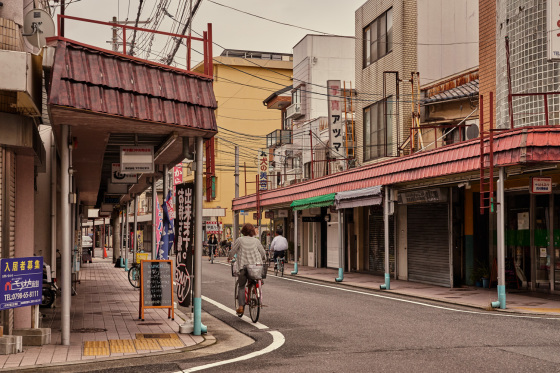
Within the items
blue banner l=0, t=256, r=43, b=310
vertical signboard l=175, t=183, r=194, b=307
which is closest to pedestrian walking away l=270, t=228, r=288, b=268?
vertical signboard l=175, t=183, r=194, b=307

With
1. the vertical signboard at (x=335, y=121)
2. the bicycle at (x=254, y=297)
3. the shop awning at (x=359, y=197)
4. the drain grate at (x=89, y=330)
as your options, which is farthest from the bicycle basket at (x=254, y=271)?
the vertical signboard at (x=335, y=121)

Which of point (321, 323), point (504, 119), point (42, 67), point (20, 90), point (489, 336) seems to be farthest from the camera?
point (504, 119)

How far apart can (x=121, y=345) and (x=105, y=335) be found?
128 cm

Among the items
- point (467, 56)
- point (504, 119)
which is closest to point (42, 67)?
point (504, 119)

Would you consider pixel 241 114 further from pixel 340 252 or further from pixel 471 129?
pixel 471 129

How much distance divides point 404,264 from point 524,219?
7209 millimetres

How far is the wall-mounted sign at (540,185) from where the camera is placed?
1697 cm

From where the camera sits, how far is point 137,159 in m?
13.3

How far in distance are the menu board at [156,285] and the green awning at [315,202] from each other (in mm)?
14700

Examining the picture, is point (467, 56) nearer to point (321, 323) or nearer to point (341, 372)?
point (321, 323)

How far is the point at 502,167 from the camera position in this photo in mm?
16828

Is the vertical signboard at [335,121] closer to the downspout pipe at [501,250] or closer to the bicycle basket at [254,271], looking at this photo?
the downspout pipe at [501,250]

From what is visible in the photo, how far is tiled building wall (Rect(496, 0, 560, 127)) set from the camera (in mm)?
18719

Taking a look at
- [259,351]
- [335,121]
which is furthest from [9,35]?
[335,121]
